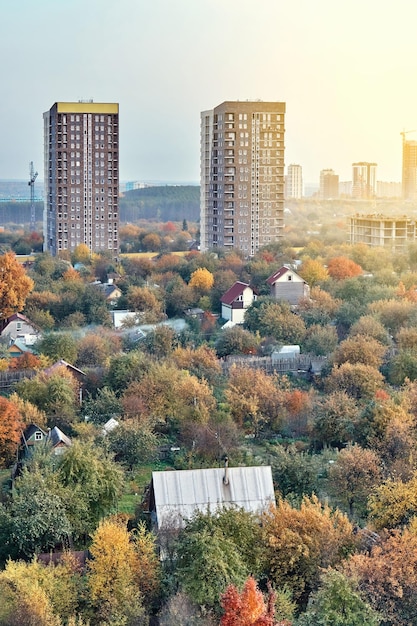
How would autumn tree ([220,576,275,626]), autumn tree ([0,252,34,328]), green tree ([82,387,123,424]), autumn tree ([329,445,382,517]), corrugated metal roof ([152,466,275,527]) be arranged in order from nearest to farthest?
autumn tree ([220,576,275,626]) < corrugated metal roof ([152,466,275,527]) < autumn tree ([329,445,382,517]) < green tree ([82,387,123,424]) < autumn tree ([0,252,34,328])

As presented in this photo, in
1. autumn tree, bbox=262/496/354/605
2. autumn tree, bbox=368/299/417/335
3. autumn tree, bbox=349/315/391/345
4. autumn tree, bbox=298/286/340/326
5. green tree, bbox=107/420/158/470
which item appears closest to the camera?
autumn tree, bbox=262/496/354/605

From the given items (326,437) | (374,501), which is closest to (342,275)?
(326,437)

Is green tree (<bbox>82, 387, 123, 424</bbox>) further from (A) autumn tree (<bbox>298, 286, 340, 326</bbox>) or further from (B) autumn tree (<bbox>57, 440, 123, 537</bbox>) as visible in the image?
(A) autumn tree (<bbox>298, 286, 340, 326</bbox>)

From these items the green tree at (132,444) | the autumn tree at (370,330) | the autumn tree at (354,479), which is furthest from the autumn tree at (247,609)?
the autumn tree at (370,330)

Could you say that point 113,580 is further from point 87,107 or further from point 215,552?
point 87,107

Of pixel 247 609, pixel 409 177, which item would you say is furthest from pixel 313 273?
pixel 409 177

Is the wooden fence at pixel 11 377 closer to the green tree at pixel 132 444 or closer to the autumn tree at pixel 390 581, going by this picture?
the green tree at pixel 132 444

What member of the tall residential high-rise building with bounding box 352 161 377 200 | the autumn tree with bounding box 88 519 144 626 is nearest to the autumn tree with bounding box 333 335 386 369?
the autumn tree with bounding box 88 519 144 626
